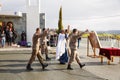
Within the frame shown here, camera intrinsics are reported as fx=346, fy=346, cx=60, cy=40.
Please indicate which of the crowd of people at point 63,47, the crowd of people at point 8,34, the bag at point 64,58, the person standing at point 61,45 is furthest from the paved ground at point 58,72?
the crowd of people at point 8,34

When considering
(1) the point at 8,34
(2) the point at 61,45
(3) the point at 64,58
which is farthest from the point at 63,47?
(1) the point at 8,34

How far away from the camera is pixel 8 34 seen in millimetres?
28734

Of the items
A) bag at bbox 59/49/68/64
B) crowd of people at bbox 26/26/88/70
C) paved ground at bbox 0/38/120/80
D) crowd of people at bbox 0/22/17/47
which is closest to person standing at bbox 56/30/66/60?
crowd of people at bbox 26/26/88/70

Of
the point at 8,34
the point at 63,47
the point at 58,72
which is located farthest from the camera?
the point at 8,34

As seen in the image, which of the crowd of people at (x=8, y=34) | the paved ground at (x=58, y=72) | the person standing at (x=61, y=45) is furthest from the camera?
the crowd of people at (x=8, y=34)

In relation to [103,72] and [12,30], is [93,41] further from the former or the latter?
[12,30]

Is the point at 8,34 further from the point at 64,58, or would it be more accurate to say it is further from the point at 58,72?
the point at 58,72

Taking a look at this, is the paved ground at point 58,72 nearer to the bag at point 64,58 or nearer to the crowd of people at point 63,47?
the bag at point 64,58

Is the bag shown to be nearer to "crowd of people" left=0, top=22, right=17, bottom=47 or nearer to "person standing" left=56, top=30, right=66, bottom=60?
"person standing" left=56, top=30, right=66, bottom=60

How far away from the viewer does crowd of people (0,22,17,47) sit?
27.9 metres

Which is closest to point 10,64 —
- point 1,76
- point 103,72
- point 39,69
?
point 39,69

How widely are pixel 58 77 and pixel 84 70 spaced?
2.27 m

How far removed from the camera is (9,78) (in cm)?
1268

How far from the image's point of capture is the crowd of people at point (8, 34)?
91.5 ft
